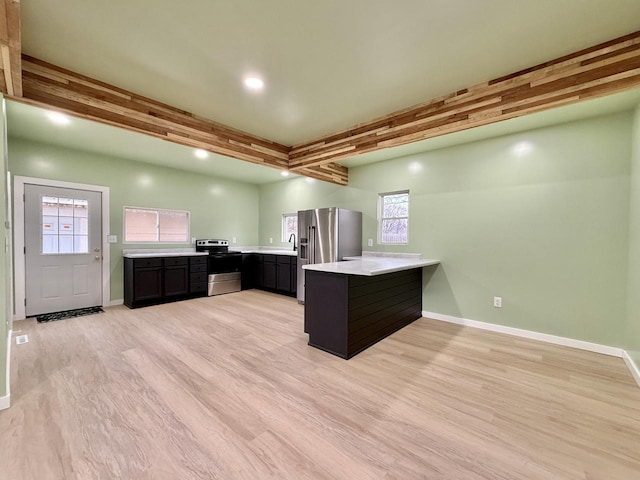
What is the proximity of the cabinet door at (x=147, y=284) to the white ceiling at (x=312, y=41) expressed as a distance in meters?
3.12

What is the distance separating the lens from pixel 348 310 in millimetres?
2816

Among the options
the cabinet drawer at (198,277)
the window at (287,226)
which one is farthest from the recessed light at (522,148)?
the cabinet drawer at (198,277)

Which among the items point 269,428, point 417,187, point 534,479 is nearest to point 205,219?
point 417,187

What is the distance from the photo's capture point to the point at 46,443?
164 cm

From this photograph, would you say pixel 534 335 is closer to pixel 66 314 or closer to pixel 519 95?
pixel 519 95

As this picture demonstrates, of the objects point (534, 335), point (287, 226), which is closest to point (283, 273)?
point (287, 226)

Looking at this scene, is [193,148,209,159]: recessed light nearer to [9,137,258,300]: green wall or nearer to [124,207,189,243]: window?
[9,137,258,300]: green wall

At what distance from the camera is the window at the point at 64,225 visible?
4184 mm

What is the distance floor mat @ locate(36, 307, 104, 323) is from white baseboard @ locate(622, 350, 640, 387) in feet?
21.9

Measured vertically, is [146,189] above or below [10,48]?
below

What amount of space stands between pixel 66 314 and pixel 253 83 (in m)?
4.51

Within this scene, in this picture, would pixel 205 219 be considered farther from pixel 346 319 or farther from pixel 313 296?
pixel 346 319

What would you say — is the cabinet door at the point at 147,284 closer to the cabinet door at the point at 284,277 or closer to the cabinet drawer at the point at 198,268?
the cabinet drawer at the point at 198,268

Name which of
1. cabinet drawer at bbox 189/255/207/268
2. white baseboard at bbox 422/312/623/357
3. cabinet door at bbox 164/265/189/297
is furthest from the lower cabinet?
white baseboard at bbox 422/312/623/357
